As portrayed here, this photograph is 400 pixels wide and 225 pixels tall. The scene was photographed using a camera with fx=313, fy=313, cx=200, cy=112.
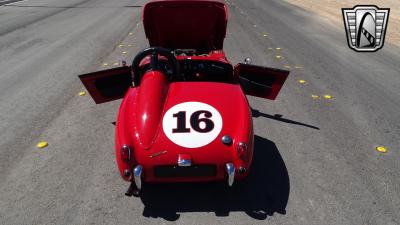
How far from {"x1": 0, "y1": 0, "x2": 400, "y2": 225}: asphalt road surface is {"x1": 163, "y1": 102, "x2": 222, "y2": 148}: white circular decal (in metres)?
0.90

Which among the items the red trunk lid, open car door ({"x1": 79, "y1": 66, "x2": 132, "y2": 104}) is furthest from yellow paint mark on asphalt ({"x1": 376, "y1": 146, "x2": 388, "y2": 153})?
open car door ({"x1": 79, "y1": 66, "x2": 132, "y2": 104})

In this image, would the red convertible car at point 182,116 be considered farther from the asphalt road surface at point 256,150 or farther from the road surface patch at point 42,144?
the road surface patch at point 42,144

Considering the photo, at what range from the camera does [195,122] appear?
155 inches

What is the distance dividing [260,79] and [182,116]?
6.53 feet

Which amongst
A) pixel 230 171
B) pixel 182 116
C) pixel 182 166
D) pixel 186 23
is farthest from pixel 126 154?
pixel 186 23

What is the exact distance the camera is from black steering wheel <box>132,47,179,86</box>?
14.7ft

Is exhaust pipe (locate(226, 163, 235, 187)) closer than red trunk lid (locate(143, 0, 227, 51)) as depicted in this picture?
Yes

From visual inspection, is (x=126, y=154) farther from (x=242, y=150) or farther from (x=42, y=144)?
(x=42, y=144)

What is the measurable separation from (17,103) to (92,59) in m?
3.27

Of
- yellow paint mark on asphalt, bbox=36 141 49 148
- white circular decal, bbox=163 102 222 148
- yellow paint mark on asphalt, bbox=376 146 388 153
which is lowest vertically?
yellow paint mark on asphalt, bbox=376 146 388 153

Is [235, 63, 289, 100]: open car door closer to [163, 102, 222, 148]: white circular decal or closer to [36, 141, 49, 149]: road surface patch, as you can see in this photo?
[163, 102, 222, 148]: white circular decal

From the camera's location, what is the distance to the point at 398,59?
33.6 feet

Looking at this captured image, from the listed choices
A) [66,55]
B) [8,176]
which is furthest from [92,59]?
[8,176]

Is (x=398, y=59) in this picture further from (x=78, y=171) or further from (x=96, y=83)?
(x=78, y=171)
